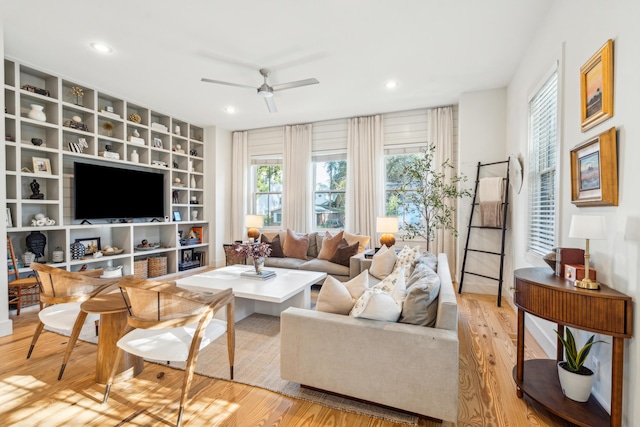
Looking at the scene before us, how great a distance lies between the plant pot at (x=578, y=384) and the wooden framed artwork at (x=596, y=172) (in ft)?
3.20

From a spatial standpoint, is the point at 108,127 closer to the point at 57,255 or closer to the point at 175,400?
the point at 57,255

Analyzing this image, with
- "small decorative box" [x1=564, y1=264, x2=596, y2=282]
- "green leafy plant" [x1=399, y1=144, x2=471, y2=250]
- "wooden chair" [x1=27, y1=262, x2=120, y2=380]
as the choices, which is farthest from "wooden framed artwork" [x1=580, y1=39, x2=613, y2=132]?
"wooden chair" [x1=27, y1=262, x2=120, y2=380]

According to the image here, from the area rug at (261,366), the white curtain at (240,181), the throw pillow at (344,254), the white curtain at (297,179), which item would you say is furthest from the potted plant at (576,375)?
the white curtain at (240,181)

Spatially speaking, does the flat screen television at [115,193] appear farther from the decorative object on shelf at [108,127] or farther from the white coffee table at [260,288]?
the white coffee table at [260,288]

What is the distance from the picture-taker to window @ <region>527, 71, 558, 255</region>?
263cm

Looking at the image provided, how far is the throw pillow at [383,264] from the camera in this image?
11.8ft

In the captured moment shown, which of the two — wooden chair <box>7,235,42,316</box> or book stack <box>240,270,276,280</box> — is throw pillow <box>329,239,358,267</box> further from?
wooden chair <box>7,235,42,316</box>

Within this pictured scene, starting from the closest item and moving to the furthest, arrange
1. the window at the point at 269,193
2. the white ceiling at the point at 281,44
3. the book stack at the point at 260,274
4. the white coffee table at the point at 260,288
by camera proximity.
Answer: the white ceiling at the point at 281,44 < the white coffee table at the point at 260,288 < the book stack at the point at 260,274 < the window at the point at 269,193

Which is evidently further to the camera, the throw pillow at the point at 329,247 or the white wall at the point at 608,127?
the throw pillow at the point at 329,247

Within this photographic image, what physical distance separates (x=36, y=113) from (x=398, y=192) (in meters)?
5.21

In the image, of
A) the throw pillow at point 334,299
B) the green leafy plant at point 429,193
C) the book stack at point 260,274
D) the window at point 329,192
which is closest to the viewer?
the throw pillow at point 334,299

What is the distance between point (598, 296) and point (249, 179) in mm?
5954

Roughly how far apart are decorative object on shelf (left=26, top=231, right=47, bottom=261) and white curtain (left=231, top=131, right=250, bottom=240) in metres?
3.17

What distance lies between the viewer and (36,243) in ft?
12.5
